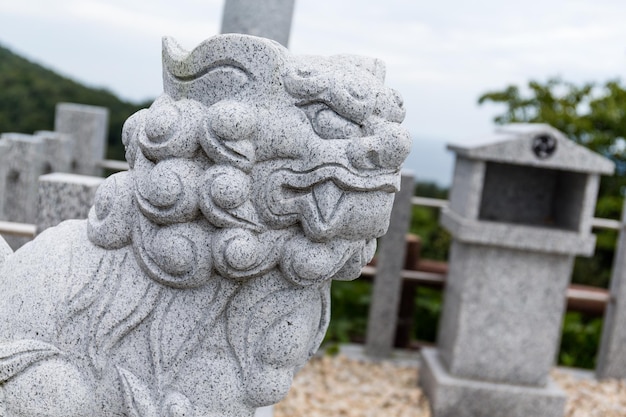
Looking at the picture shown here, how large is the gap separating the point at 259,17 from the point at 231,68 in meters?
1.54

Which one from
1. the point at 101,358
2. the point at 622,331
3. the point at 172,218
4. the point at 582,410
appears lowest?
the point at 582,410

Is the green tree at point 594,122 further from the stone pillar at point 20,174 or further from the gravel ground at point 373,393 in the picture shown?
the stone pillar at point 20,174

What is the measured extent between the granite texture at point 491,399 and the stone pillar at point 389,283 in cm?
89

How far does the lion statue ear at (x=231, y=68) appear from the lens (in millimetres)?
1916

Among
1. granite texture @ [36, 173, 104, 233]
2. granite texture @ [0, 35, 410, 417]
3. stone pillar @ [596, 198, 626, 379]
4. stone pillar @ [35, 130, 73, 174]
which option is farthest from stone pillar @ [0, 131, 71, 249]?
stone pillar @ [596, 198, 626, 379]

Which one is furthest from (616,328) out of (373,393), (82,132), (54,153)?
(82,132)

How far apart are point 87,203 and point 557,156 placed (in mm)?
2843

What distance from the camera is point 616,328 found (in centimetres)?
548

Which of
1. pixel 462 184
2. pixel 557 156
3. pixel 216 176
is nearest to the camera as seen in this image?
pixel 216 176

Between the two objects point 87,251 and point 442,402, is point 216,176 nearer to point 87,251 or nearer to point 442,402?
point 87,251

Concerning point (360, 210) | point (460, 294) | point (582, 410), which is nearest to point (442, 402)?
point (460, 294)

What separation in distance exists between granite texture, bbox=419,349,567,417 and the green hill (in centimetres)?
556

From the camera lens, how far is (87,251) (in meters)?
2.07

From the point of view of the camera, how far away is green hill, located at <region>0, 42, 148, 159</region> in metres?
9.17
